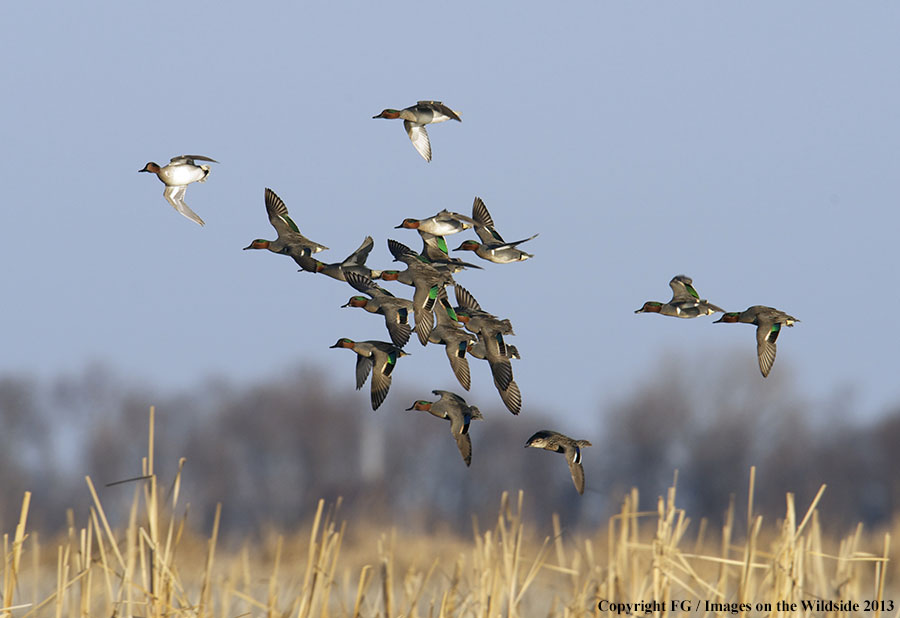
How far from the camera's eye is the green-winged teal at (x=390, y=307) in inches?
154

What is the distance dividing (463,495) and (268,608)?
29528mm

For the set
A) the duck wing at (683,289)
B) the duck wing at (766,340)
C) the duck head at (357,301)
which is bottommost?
the duck wing at (766,340)

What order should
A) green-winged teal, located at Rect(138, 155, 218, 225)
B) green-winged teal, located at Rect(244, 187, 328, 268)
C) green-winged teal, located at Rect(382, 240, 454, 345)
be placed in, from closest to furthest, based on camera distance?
1. green-winged teal, located at Rect(382, 240, 454, 345)
2. green-winged teal, located at Rect(244, 187, 328, 268)
3. green-winged teal, located at Rect(138, 155, 218, 225)

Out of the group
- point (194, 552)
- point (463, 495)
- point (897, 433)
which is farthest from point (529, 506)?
point (194, 552)

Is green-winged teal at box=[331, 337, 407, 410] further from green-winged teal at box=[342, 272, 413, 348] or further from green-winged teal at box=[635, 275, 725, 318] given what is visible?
green-winged teal at box=[635, 275, 725, 318]

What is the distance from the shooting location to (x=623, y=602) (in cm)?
557

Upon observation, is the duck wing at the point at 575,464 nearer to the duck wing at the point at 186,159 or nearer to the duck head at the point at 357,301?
the duck head at the point at 357,301

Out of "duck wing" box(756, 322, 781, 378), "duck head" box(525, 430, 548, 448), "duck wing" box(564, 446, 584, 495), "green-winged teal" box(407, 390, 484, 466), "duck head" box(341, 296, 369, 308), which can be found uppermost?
"duck head" box(341, 296, 369, 308)

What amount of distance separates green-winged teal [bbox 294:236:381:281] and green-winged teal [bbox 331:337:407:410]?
24 centimetres

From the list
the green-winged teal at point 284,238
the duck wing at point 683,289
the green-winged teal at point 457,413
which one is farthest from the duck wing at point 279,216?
the duck wing at point 683,289

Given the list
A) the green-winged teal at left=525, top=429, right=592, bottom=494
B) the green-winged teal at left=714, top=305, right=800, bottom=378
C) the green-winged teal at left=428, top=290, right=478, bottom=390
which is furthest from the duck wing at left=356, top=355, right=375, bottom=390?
the green-winged teal at left=714, top=305, right=800, bottom=378

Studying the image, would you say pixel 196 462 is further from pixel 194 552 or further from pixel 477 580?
pixel 477 580

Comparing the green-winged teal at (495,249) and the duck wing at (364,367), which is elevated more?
the green-winged teal at (495,249)

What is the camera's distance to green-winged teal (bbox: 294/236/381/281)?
4.12 meters
